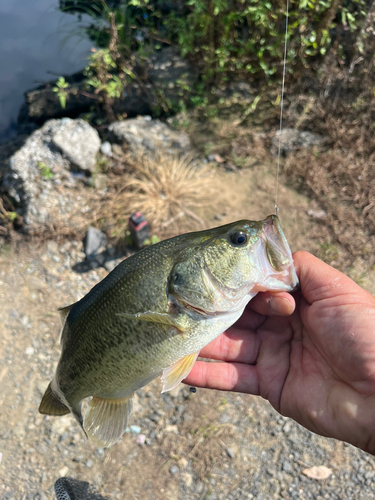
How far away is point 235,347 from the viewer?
283cm

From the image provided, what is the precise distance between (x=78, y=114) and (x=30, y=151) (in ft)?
5.60

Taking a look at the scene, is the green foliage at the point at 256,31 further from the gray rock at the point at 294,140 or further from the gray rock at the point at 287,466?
the gray rock at the point at 287,466

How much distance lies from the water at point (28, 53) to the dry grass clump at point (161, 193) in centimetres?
386

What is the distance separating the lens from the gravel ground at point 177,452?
327 cm

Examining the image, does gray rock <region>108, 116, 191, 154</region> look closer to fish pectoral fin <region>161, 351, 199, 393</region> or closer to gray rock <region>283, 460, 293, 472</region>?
fish pectoral fin <region>161, 351, 199, 393</region>

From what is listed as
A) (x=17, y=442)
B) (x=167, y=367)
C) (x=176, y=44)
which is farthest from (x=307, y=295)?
(x=176, y=44)

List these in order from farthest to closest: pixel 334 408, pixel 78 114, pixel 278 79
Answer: pixel 78 114
pixel 278 79
pixel 334 408

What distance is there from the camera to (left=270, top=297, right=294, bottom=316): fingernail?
89.7 inches

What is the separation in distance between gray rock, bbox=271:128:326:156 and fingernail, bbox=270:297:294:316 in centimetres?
398

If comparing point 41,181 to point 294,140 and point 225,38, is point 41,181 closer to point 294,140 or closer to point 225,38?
point 225,38

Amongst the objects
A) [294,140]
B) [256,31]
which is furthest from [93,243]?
[256,31]

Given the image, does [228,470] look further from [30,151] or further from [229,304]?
[30,151]

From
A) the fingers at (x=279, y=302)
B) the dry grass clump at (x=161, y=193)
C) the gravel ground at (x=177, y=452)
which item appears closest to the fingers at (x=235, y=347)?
the fingers at (x=279, y=302)

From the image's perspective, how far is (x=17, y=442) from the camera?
3531mm
